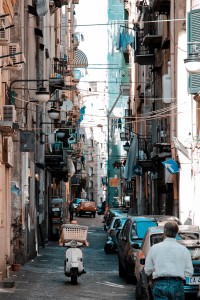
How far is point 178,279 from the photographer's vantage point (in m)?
11.0

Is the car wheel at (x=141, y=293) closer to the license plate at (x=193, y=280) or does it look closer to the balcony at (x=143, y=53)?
the license plate at (x=193, y=280)

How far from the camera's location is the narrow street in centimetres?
1988

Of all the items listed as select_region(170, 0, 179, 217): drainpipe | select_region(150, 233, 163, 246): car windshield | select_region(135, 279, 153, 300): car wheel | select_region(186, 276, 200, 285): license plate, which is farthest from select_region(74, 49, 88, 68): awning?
select_region(186, 276, 200, 285): license plate

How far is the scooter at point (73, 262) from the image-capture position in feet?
74.0

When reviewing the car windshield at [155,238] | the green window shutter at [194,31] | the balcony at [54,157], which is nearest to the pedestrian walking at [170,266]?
the car windshield at [155,238]

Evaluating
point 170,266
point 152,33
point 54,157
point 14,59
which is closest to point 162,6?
point 152,33

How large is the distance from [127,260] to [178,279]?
38.5 ft

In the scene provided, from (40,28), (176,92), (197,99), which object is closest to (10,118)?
(197,99)

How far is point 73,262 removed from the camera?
2264 centimetres

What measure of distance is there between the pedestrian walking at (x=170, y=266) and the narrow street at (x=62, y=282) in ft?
27.1

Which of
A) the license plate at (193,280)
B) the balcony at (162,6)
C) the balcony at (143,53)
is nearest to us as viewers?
the license plate at (193,280)

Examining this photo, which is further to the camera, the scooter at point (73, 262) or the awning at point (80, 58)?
the awning at point (80, 58)

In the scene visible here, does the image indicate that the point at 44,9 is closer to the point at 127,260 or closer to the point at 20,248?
the point at 20,248

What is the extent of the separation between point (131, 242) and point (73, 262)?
148 centimetres
